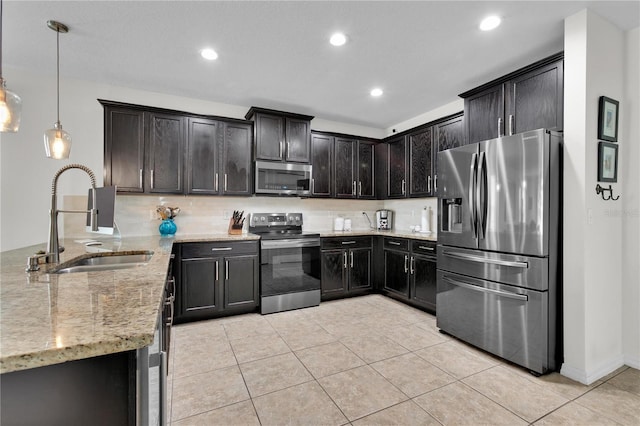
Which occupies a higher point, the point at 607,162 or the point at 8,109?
the point at 8,109

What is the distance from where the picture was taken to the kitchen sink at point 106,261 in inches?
70.5

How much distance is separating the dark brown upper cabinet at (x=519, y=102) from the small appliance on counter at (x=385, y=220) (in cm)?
198

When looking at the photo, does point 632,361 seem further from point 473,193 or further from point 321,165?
point 321,165

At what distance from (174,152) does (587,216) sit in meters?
4.02

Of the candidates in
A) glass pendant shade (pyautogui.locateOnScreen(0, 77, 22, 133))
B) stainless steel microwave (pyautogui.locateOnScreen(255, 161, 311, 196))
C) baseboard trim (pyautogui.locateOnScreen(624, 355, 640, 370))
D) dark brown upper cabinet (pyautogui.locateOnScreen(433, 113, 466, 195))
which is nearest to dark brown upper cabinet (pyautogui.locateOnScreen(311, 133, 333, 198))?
stainless steel microwave (pyautogui.locateOnScreen(255, 161, 311, 196))

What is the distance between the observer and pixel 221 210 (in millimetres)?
3988

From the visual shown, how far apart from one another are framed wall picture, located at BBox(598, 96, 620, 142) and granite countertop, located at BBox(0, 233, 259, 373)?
121 inches

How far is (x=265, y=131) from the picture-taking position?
12.7 feet

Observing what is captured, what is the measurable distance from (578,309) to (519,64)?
2260 millimetres

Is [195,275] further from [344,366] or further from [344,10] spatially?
[344,10]

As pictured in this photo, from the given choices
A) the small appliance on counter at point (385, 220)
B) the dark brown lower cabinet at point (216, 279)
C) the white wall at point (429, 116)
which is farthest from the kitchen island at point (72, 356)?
the small appliance on counter at point (385, 220)

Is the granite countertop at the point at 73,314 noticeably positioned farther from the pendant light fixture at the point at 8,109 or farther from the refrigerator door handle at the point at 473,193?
the refrigerator door handle at the point at 473,193

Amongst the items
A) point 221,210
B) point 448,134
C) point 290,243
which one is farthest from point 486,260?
point 221,210

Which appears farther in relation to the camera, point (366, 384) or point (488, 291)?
point (488, 291)
